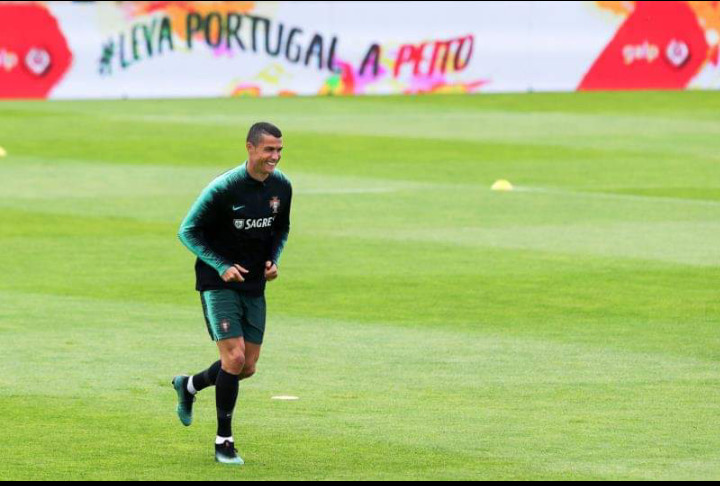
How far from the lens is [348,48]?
3969cm

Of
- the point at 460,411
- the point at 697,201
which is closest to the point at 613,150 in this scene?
the point at 697,201

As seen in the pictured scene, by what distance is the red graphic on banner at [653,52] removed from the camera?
135ft

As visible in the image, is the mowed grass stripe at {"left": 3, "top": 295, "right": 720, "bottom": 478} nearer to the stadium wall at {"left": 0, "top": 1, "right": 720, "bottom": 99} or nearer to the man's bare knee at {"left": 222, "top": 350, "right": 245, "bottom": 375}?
the man's bare knee at {"left": 222, "top": 350, "right": 245, "bottom": 375}

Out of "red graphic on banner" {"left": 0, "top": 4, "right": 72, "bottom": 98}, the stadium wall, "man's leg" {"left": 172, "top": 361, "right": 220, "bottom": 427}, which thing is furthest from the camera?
the stadium wall

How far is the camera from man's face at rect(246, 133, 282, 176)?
9406 millimetres

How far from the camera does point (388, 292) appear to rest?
15758 mm

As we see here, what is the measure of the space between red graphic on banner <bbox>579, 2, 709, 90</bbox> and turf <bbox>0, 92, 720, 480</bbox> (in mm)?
10618

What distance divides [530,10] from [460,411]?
30972 millimetres

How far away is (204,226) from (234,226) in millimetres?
161

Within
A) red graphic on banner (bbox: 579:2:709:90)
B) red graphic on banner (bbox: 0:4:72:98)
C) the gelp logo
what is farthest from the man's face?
the gelp logo

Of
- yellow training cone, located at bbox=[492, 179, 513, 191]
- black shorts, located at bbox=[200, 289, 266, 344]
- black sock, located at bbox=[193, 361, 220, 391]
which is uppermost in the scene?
black shorts, located at bbox=[200, 289, 266, 344]

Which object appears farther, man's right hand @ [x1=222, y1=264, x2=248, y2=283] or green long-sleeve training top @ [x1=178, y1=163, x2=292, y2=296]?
green long-sleeve training top @ [x1=178, y1=163, x2=292, y2=296]

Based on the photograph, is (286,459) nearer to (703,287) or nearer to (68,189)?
(703,287)

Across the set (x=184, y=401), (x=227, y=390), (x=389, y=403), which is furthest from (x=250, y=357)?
(x=389, y=403)
